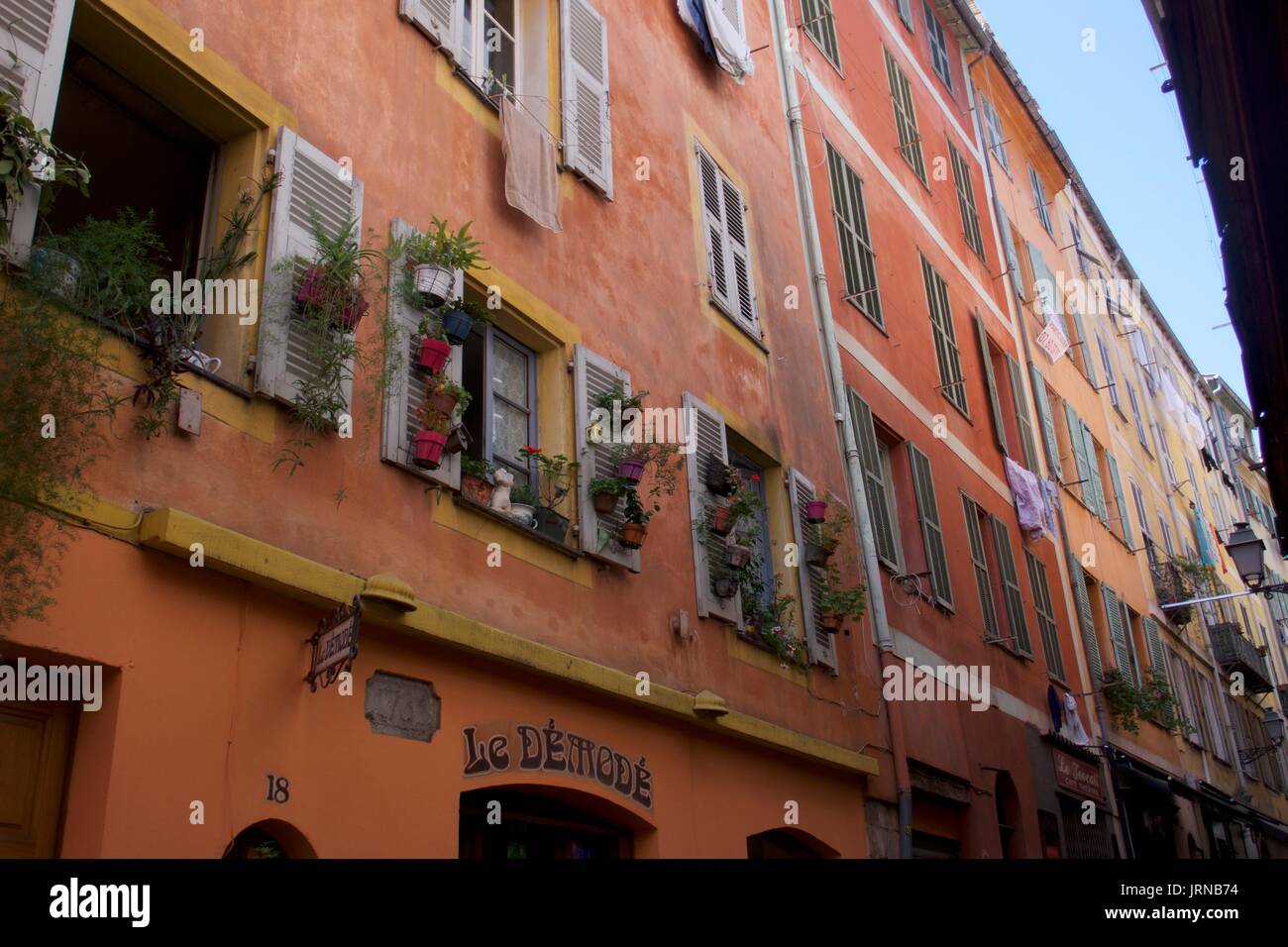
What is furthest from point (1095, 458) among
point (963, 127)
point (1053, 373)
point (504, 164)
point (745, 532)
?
point (504, 164)

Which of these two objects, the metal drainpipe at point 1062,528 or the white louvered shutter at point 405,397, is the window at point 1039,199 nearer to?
the metal drainpipe at point 1062,528

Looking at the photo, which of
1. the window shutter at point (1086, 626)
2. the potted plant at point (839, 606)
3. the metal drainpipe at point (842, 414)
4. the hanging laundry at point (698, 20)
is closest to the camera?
the potted plant at point (839, 606)

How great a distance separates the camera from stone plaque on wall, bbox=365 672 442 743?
603 centimetres

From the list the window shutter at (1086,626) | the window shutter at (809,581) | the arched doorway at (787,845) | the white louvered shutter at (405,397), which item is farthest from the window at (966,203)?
the white louvered shutter at (405,397)

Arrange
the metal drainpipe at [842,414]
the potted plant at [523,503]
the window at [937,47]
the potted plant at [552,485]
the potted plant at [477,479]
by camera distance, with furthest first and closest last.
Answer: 1. the window at [937,47]
2. the metal drainpipe at [842,414]
3. the potted plant at [552,485]
4. the potted plant at [523,503]
5. the potted plant at [477,479]

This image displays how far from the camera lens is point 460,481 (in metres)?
6.99

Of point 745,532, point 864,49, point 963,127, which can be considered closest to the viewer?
point 745,532

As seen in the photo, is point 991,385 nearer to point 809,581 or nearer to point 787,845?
point 809,581

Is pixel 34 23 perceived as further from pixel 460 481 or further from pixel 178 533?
pixel 460 481

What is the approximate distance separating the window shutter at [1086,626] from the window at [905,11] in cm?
774

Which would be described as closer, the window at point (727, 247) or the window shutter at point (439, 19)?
the window shutter at point (439, 19)

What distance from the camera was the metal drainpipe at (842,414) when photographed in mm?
11023

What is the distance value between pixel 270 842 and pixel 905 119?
13.9m

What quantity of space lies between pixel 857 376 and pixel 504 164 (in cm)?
584
